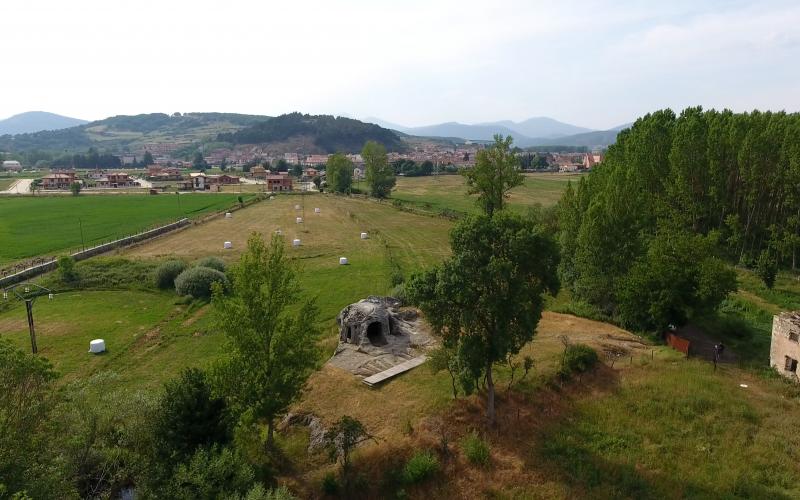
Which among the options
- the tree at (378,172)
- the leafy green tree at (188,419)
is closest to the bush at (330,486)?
the leafy green tree at (188,419)

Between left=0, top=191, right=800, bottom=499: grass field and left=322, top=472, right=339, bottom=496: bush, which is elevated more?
left=0, top=191, right=800, bottom=499: grass field

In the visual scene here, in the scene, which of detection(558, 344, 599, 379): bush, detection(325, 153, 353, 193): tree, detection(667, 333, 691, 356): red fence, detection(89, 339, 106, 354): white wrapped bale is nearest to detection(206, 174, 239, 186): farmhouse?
detection(325, 153, 353, 193): tree

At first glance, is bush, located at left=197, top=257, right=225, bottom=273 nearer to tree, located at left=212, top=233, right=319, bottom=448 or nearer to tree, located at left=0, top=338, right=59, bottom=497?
tree, located at left=212, top=233, right=319, bottom=448

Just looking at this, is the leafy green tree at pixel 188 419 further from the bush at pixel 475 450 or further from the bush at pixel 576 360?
the bush at pixel 576 360

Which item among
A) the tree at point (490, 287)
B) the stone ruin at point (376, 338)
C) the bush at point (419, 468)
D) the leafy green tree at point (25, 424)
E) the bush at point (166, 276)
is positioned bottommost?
the bush at point (419, 468)

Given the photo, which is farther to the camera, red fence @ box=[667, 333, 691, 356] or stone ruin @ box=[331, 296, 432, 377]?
red fence @ box=[667, 333, 691, 356]

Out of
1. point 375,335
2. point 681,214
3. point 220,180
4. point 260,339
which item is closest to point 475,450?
point 260,339
